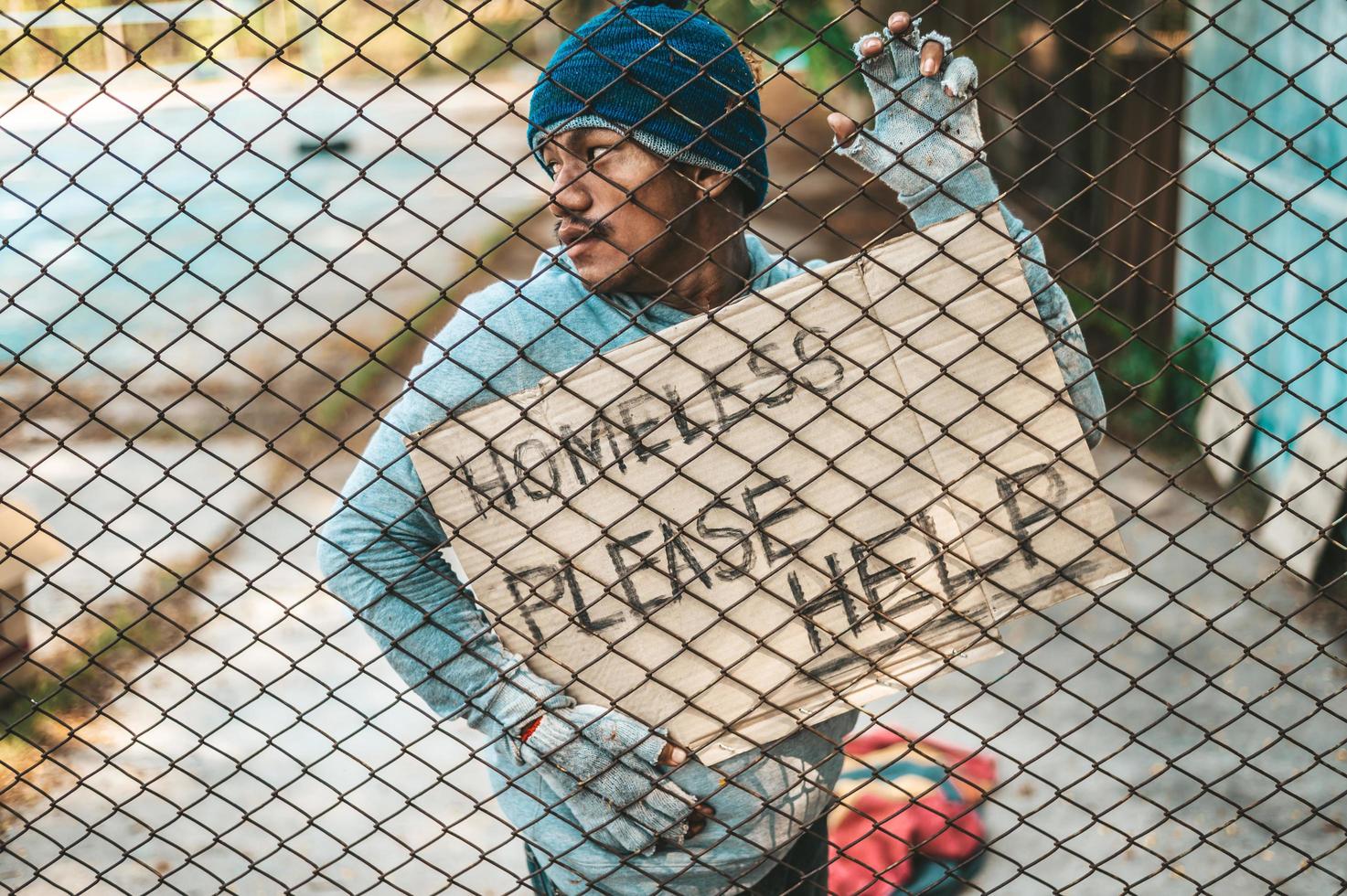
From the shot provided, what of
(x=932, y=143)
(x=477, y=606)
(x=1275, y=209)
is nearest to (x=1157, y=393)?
(x=1275, y=209)

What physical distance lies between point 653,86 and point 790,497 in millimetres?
616

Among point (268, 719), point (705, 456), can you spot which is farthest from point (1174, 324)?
point (705, 456)

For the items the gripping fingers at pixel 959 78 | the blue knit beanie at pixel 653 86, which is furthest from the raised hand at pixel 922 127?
the blue knit beanie at pixel 653 86

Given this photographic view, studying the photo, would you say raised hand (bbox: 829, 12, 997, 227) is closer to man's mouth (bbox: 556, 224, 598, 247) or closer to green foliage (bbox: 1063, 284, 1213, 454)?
man's mouth (bbox: 556, 224, 598, 247)

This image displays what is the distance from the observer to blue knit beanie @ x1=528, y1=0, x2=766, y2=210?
5.18 ft

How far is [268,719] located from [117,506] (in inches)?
87.2

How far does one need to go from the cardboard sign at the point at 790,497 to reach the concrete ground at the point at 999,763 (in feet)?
4.22

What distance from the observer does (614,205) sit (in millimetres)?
1612

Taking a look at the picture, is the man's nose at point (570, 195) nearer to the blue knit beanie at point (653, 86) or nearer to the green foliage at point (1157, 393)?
the blue knit beanie at point (653, 86)

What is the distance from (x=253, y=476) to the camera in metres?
5.97

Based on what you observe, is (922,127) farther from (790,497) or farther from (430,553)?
(430,553)

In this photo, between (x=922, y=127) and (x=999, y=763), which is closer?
(x=922, y=127)

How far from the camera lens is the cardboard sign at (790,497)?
1563 mm

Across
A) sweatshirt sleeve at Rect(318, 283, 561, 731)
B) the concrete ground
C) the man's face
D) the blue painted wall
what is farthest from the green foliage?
sweatshirt sleeve at Rect(318, 283, 561, 731)
